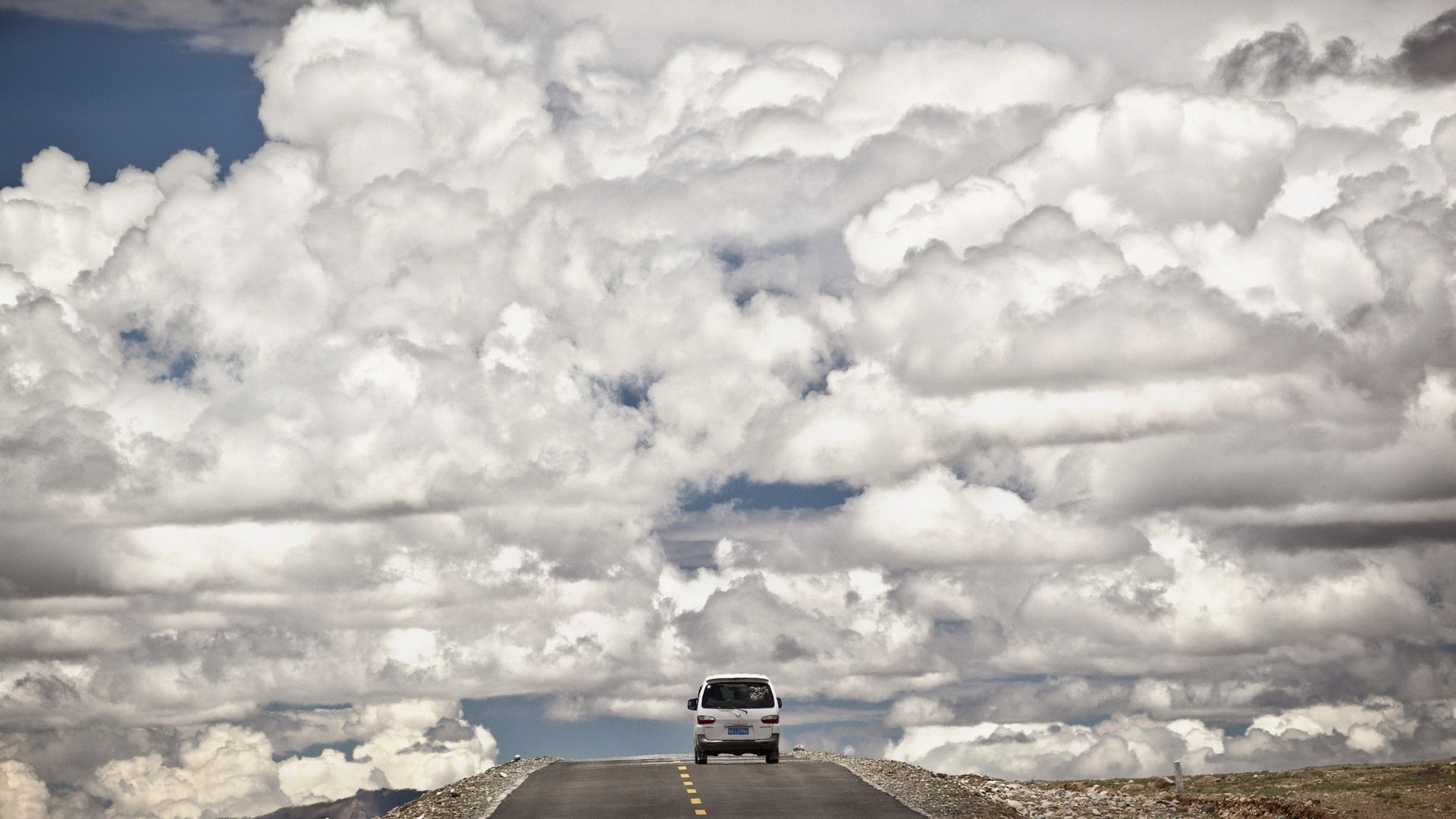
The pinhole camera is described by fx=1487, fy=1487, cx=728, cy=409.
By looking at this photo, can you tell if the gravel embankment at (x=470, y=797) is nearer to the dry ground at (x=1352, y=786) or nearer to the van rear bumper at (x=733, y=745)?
the van rear bumper at (x=733, y=745)

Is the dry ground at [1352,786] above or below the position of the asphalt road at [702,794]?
below

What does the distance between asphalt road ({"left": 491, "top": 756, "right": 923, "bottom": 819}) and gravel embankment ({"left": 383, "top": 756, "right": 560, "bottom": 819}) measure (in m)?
0.56

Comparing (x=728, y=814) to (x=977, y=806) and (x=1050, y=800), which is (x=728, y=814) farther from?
(x=1050, y=800)

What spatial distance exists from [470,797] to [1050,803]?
1629 cm

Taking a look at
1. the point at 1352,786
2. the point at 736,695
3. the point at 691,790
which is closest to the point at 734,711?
the point at 736,695

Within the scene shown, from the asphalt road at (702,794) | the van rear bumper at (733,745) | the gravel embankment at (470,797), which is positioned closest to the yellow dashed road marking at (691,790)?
the asphalt road at (702,794)

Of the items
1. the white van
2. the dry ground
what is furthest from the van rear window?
the dry ground

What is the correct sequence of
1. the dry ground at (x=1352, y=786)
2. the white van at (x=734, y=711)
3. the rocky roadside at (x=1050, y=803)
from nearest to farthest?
the rocky roadside at (x=1050, y=803) → the white van at (x=734, y=711) → the dry ground at (x=1352, y=786)

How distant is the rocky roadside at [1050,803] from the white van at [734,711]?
200 inches

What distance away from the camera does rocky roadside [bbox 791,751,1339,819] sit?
3597 cm

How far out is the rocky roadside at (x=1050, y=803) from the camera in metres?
36.0

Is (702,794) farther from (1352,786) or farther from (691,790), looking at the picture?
(1352,786)

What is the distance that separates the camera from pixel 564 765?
184 feet

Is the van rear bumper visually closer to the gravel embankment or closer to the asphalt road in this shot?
the asphalt road
